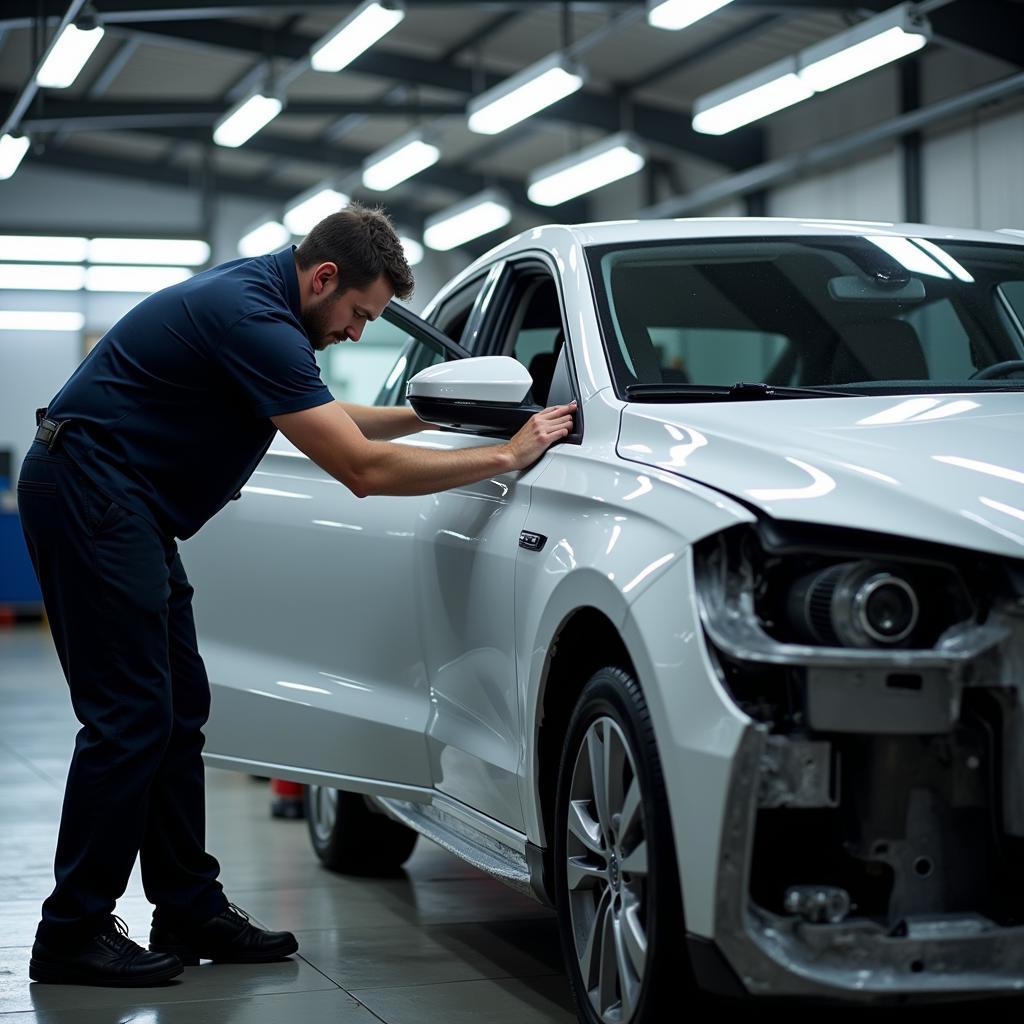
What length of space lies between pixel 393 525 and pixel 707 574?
1438 millimetres

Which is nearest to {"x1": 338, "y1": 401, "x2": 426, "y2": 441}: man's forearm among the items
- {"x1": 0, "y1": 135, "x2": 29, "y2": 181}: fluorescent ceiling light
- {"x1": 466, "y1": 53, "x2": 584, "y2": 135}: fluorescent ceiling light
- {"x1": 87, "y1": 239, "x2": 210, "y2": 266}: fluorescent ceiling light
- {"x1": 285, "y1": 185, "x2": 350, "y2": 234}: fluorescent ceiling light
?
{"x1": 466, "y1": 53, "x2": 584, "y2": 135}: fluorescent ceiling light

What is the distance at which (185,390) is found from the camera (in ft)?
11.5

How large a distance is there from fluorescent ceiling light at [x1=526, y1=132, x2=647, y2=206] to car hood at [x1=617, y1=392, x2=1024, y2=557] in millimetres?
12151

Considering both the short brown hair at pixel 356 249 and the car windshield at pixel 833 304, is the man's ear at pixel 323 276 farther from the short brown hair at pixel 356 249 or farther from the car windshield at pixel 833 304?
the car windshield at pixel 833 304

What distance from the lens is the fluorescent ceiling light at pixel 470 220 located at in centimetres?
1783

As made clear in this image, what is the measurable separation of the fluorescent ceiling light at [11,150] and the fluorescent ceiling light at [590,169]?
481 centimetres

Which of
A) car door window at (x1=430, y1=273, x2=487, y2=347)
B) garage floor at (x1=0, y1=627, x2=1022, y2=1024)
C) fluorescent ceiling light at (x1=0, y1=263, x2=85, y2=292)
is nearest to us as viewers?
garage floor at (x1=0, y1=627, x2=1022, y2=1024)

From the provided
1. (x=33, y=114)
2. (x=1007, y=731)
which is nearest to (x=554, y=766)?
(x=1007, y=731)

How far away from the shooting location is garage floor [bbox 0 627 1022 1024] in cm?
332

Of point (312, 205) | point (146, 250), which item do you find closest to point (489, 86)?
point (312, 205)

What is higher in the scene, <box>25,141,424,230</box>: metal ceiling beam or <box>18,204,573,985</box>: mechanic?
<box>25,141,424,230</box>: metal ceiling beam

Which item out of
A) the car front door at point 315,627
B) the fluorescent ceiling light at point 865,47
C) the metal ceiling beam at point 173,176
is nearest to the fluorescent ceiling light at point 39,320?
the metal ceiling beam at point 173,176

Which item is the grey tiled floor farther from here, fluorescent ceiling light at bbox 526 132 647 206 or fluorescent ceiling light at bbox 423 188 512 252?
fluorescent ceiling light at bbox 423 188 512 252

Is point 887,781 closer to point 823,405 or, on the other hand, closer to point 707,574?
point 707,574
